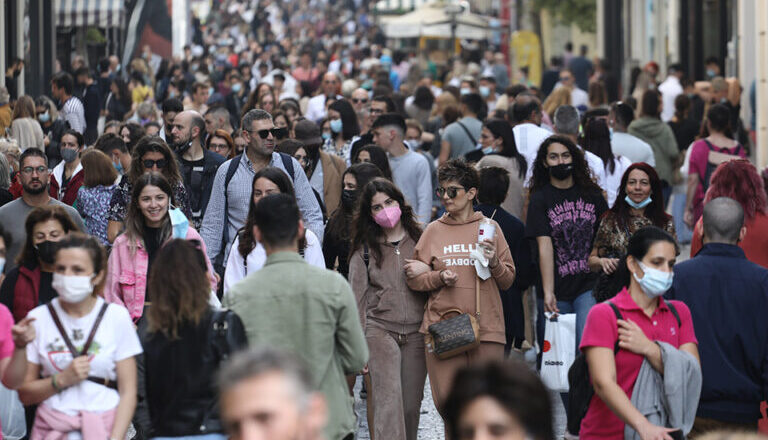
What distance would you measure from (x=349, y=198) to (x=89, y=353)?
358 cm

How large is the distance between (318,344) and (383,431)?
2097 mm

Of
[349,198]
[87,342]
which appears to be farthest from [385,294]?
[87,342]

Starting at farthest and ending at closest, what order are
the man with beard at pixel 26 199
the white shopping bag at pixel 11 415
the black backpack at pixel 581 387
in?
the man with beard at pixel 26 199, the white shopping bag at pixel 11 415, the black backpack at pixel 581 387

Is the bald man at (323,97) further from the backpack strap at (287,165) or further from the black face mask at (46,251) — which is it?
the black face mask at (46,251)

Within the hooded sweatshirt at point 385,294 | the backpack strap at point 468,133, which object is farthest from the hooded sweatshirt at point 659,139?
the hooded sweatshirt at point 385,294

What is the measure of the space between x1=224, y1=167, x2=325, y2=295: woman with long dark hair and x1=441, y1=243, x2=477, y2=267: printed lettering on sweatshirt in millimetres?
707

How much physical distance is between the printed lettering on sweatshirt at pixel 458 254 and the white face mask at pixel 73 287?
2659mm

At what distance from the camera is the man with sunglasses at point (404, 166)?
11.6 metres

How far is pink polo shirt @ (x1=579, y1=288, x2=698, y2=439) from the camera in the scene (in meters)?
5.93

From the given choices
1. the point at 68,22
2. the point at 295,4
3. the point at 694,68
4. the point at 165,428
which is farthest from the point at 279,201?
the point at 295,4

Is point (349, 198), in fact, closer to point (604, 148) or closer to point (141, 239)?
point (141, 239)

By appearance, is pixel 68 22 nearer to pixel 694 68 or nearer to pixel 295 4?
pixel 694 68

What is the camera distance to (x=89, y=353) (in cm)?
573

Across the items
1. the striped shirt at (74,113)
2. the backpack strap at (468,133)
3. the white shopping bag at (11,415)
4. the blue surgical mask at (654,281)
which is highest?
the striped shirt at (74,113)
